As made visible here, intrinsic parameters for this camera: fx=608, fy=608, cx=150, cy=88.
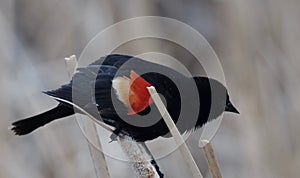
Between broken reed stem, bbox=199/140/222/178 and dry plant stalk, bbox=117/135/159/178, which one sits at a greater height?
dry plant stalk, bbox=117/135/159/178

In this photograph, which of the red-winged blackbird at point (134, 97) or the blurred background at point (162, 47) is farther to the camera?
the blurred background at point (162, 47)

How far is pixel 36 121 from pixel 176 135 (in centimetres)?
23

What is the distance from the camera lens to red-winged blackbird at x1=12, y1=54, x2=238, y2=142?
0.87 meters

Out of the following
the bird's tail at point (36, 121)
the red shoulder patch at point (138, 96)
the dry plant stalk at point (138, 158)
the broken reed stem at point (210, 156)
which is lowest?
the broken reed stem at point (210, 156)

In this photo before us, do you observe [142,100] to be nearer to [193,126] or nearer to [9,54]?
[193,126]

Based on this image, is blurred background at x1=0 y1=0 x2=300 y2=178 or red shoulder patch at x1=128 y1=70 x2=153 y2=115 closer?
red shoulder patch at x1=128 y1=70 x2=153 y2=115

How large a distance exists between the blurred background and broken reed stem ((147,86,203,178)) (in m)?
0.81

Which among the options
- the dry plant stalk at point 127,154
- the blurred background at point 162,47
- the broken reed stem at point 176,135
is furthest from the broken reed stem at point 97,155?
the blurred background at point 162,47

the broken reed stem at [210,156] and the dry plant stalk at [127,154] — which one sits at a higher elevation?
the dry plant stalk at [127,154]

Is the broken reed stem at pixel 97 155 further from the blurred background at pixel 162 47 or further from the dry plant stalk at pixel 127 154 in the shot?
the blurred background at pixel 162 47

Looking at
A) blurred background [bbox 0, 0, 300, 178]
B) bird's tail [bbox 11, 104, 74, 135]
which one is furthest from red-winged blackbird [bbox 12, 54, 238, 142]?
blurred background [bbox 0, 0, 300, 178]

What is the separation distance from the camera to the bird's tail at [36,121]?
36.5 inches

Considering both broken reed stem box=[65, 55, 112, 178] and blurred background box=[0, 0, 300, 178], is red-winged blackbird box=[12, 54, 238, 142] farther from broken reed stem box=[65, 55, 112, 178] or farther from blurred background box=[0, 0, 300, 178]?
blurred background box=[0, 0, 300, 178]

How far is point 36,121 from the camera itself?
942mm
